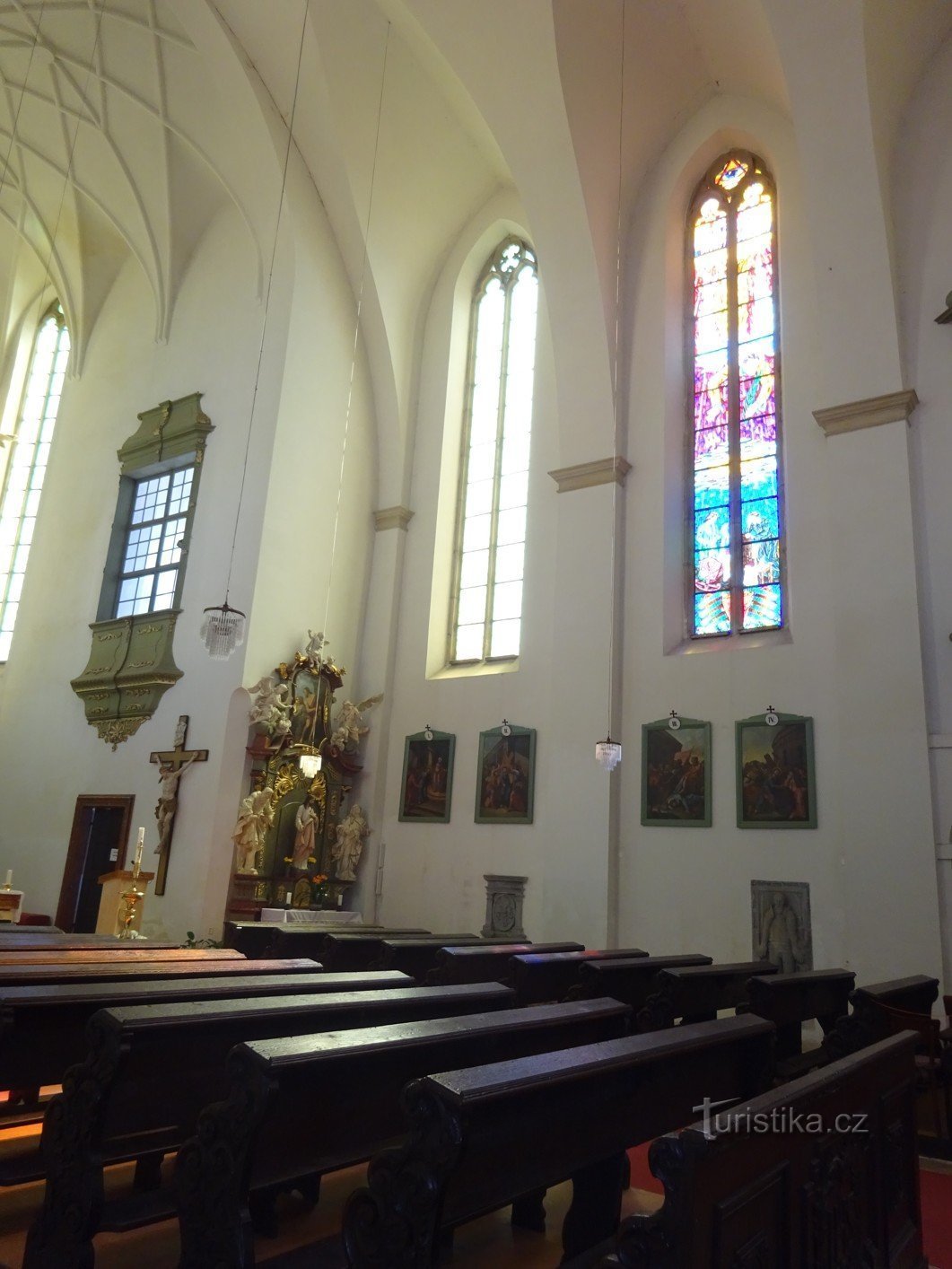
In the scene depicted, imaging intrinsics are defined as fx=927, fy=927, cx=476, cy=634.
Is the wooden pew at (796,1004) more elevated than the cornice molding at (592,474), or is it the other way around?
the cornice molding at (592,474)

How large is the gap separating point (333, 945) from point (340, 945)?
0.16 feet

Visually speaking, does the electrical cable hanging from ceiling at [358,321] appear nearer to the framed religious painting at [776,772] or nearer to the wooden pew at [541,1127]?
the framed religious painting at [776,772]

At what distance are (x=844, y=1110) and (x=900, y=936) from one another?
20.7ft

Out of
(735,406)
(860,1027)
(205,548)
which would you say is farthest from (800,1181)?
(205,548)

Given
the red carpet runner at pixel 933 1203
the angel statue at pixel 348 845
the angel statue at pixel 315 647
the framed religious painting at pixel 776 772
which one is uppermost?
the angel statue at pixel 315 647

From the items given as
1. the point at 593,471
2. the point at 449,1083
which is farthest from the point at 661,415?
the point at 449,1083

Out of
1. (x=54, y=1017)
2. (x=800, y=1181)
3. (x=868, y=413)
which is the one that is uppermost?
(x=868, y=413)

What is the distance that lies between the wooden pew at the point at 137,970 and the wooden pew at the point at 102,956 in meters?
0.08

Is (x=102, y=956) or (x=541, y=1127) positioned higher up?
(x=102, y=956)

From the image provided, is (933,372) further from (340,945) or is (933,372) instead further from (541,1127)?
(541,1127)

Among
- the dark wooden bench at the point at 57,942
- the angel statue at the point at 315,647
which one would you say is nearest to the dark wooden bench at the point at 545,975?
the dark wooden bench at the point at 57,942

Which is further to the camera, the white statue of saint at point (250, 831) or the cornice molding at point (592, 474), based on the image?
the cornice molding at point (592, 474)

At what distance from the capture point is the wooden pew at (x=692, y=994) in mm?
5094

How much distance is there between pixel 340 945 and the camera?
630 cm
